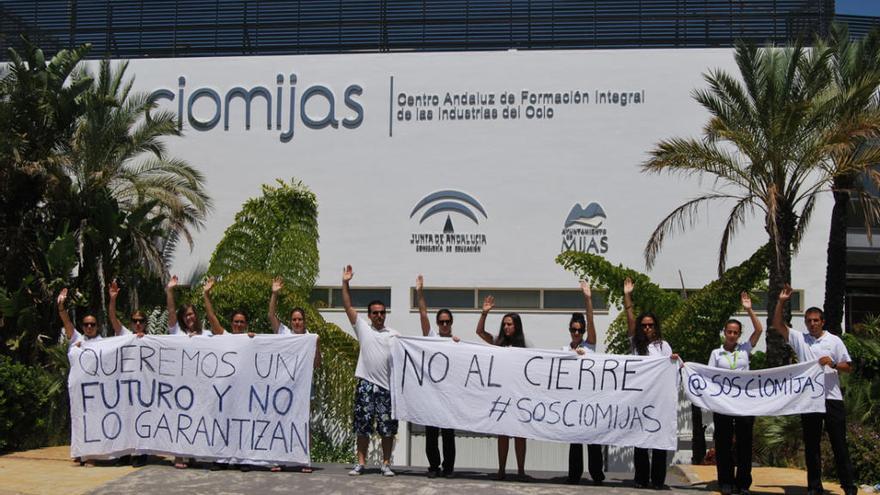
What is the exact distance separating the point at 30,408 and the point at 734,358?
9443 mm

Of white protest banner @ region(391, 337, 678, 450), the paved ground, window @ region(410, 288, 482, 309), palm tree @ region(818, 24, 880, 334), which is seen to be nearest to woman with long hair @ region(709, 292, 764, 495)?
the paved ground

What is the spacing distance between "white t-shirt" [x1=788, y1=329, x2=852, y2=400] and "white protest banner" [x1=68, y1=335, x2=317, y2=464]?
517 centimetres


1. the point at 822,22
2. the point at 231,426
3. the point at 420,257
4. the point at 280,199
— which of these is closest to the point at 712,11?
the point at 822,22

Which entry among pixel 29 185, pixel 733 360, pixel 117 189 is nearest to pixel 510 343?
pixel 733 360

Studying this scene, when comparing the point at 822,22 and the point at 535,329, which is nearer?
the point at 535,329

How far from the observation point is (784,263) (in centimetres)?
1508

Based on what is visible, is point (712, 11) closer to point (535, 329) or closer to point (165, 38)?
point (535, 329)

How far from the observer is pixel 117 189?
19.7m

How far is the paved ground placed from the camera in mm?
9914

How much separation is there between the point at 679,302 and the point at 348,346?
5.60 metres

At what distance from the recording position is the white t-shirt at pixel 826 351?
394 inches

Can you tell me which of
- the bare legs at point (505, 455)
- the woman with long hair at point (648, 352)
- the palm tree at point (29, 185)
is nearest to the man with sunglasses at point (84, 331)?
the bare legs at point (505, 455)

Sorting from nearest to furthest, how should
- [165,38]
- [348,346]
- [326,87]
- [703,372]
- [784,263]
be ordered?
[703,372] → [784,263] → [348,346] → [326,87] → [165,38]

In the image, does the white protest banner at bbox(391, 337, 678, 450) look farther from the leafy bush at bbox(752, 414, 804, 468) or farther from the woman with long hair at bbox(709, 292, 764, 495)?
the leafy bush at bbox(752, 414, 804, 468)
